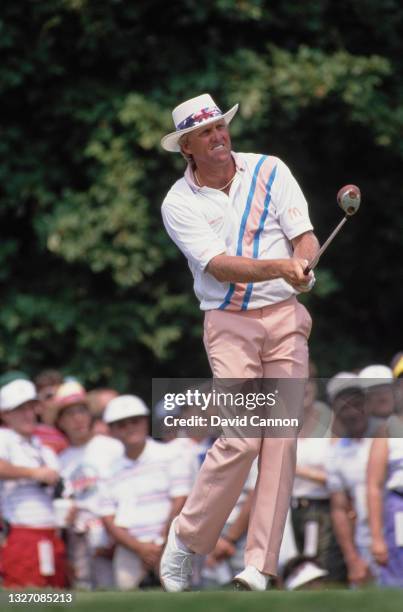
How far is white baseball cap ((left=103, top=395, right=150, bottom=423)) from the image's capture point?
1120 cm

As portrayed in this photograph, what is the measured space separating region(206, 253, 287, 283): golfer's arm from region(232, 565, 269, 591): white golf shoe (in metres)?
1.49

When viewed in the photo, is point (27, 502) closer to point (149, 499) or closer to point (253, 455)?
point (149, 499)

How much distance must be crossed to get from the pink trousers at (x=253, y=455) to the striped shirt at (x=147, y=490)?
2.55 m

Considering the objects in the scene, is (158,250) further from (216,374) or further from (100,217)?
(216,374)

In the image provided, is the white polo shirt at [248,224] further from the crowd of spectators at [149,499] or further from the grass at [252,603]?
the grass at [252,603]

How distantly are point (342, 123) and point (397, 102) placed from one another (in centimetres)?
69

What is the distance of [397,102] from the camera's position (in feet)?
51.9

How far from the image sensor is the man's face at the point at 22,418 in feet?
36.4

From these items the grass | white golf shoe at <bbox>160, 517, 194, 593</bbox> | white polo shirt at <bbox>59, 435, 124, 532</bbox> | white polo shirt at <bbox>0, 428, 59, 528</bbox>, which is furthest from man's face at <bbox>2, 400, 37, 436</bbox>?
the grass

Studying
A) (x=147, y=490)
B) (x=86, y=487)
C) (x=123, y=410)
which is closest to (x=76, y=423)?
(x=86, y=487)

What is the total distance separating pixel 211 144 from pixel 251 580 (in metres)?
2.28

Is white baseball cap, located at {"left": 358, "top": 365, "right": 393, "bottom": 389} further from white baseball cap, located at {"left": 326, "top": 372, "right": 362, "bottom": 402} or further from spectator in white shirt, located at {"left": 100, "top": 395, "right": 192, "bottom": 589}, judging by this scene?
spectator in white shirt, located at {"left": 100, "top": 395, "right": 192, "bottom": 589}

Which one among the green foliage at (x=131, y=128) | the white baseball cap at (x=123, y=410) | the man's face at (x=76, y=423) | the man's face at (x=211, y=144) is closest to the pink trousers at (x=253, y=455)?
the man's face at (x=211, y=144)

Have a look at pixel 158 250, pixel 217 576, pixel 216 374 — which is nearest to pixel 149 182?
pixel 158 250
